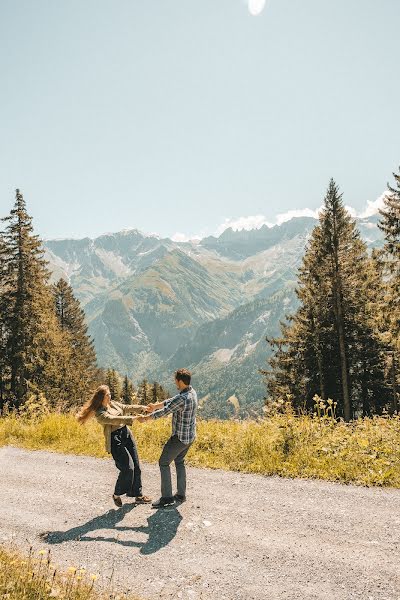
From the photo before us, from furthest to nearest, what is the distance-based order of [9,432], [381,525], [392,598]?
1. [9,432]
2. [381,525]
3. [392,598]

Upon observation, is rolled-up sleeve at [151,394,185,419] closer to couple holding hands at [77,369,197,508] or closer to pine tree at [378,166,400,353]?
couple holding hands at [77,369,197,508]

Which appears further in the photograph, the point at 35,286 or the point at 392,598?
the point at 35,286

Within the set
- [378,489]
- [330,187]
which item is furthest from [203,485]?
[330,187]

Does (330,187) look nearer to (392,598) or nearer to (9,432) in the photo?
(9,432)

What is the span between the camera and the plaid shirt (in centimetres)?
777

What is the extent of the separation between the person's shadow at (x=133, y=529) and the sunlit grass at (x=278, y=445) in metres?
2.57

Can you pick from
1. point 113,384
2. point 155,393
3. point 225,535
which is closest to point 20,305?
point 225,535

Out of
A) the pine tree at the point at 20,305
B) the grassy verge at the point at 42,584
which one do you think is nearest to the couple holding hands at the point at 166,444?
the grassy verge at the point at 42,584

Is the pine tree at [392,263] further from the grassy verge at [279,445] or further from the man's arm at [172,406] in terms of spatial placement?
the man's arm at [172,406]

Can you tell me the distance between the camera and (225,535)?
6.31 m

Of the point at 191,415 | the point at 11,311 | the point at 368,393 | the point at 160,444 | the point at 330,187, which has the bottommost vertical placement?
the point at 368,393

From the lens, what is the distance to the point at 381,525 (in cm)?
633

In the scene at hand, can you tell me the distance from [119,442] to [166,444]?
975 millimetres

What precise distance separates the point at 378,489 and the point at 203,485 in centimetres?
329
